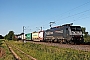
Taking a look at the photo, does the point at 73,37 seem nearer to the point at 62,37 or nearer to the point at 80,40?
the point at 80,40

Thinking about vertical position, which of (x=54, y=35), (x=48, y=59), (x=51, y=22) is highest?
(x=51, y=22)

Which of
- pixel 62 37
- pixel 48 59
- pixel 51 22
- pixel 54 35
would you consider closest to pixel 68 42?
pixel 62 37

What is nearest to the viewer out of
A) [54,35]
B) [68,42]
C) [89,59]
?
[89,59]

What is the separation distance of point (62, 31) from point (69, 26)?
3.70 m

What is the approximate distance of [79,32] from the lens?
3834cm

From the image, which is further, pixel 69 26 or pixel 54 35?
pixel 54 35

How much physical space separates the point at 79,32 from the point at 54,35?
1166cm

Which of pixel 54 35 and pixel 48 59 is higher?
pixel 54 35

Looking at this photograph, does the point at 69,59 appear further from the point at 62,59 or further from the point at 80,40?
the point at 80,40

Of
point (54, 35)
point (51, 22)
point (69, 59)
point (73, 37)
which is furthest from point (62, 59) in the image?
point (51, 22)

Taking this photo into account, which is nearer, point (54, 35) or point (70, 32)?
point (70, 32)

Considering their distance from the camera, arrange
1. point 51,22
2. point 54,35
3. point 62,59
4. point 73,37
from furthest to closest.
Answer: point 51,22 → point 54,35 → point 73,37 → point 62,59

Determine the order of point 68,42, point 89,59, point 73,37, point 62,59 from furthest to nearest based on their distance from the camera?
point 68,42 → point 73,37 → point 62,59 → point 89,59

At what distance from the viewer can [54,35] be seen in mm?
49281
